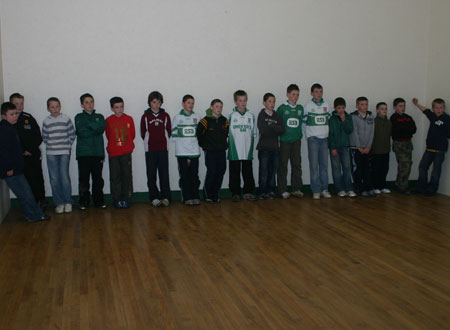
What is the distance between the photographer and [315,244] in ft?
13.7

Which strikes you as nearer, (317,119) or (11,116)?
(11,116)

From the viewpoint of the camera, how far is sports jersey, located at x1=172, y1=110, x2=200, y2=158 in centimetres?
595

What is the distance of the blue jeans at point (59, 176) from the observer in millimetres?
5570

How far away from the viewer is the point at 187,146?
19.5 ft

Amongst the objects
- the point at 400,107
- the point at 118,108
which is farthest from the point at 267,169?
the point at 400,107

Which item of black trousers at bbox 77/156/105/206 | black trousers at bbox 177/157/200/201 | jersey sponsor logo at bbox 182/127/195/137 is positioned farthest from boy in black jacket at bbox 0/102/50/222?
jersey sponsor logo at bbox 182/127/195/137

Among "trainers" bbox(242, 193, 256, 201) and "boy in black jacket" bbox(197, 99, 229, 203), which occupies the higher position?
"boy in black jacket" bbox(197, 99, 229, 203)

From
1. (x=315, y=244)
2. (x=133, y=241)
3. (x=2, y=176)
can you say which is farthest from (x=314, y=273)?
(x=2, y=176)

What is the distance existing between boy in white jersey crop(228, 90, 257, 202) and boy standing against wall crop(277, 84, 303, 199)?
44 cm

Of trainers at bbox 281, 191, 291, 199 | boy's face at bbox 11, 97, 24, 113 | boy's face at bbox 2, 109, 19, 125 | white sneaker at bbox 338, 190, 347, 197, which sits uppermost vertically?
boy's face at bbox 11, 97, 24, 113

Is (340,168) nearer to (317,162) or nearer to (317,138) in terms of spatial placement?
(317,162)

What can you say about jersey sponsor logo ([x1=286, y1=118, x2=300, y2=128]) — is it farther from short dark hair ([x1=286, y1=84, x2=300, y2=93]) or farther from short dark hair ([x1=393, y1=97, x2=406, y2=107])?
short dark hair ([x1=393, y1=97, x2=406, y2=107])

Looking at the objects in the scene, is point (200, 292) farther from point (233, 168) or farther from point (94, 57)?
point (94, 57)

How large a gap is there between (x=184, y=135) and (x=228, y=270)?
2.76 meters
